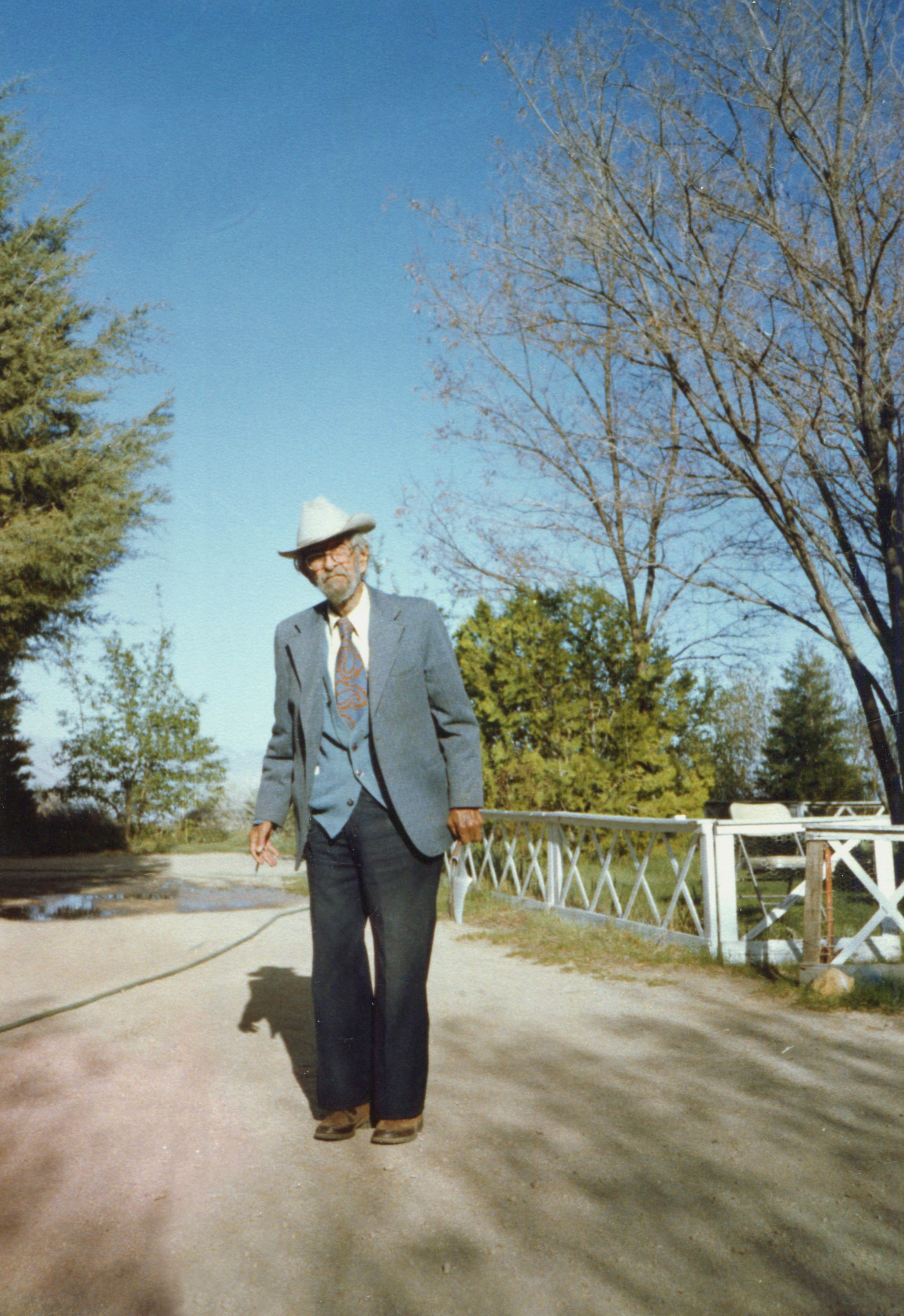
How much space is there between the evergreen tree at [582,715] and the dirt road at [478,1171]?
5.08 metres

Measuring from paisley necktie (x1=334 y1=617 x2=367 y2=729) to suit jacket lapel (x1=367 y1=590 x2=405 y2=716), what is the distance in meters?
0.04

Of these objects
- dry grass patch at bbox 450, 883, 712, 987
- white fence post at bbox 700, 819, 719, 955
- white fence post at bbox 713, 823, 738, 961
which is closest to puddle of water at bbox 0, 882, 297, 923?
dry grass patch at bbox 450, 883, 712, 987

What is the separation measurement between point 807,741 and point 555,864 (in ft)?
86.9

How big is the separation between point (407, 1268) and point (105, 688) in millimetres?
21498

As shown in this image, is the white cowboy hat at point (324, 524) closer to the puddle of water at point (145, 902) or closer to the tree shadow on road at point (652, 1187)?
the tree shadow on road at point (652, 1187)

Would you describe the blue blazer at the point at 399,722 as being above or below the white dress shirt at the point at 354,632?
below

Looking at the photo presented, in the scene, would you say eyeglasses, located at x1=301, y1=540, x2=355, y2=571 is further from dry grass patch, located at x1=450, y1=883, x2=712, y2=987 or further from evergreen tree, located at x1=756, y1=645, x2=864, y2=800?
evergreen tree, located at x1=756, y1=645, x2=864, y2=800

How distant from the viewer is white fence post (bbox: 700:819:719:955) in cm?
664

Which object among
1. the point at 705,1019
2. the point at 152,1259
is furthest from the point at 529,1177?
the point at 705,1019

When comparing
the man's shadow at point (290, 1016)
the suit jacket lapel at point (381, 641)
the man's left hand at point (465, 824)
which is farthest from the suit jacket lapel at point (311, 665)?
→ the man's shadow at point (290, 1016)

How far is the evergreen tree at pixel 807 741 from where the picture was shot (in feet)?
105

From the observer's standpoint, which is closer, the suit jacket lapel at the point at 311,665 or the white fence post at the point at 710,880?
the suit jacket lapel at the point at 311,665

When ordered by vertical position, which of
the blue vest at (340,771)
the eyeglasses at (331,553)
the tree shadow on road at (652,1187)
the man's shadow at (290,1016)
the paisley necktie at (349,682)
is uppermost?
the eyeglasses at (331,553)

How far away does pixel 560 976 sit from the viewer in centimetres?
663
